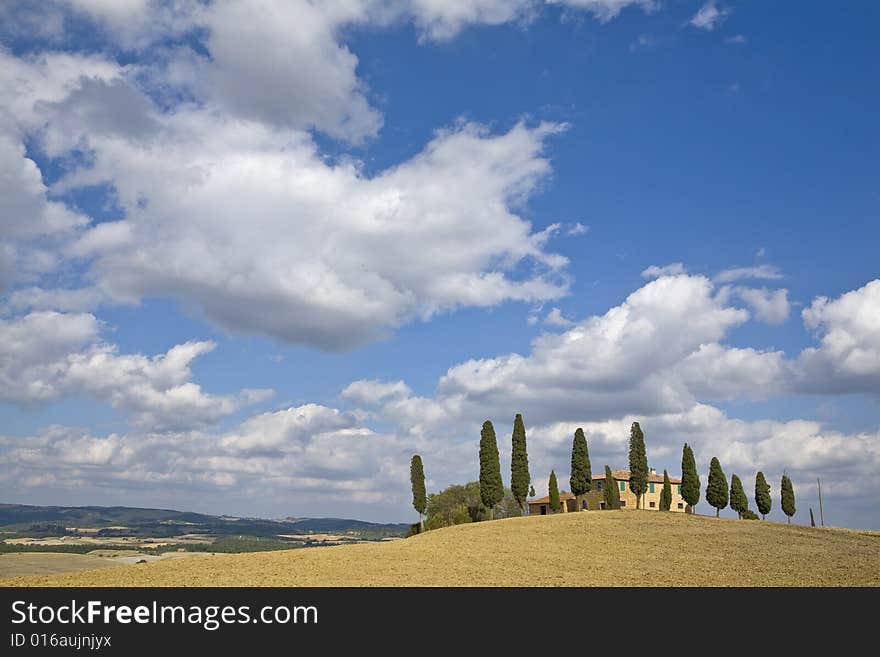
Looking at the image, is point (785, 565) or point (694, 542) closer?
point (785, 565)

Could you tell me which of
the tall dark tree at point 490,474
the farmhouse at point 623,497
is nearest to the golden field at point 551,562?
the tall dark tree at point 490,474

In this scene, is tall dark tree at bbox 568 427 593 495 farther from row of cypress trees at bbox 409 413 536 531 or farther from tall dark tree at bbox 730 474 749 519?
tall dark tree at bbox 730 474 749 519

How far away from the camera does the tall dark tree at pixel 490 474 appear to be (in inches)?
2805

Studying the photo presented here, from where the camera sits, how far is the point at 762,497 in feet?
273

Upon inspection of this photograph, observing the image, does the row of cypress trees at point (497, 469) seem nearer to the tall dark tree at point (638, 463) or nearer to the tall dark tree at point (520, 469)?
the tall dark tree at point (520, 469)

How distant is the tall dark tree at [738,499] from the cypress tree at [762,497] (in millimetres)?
2946

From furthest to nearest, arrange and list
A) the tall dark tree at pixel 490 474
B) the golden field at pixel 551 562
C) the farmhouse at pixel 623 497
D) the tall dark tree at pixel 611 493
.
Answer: the farmhouse at pixel 623 497
the tall dark tree at pixel 611 493
the tall dark tree at pixel 490 474
the golden field at pixel 551 562

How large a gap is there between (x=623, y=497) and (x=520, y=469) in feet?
89.7

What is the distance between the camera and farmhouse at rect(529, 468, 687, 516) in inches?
3615

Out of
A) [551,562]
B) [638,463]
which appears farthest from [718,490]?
[551,562]
